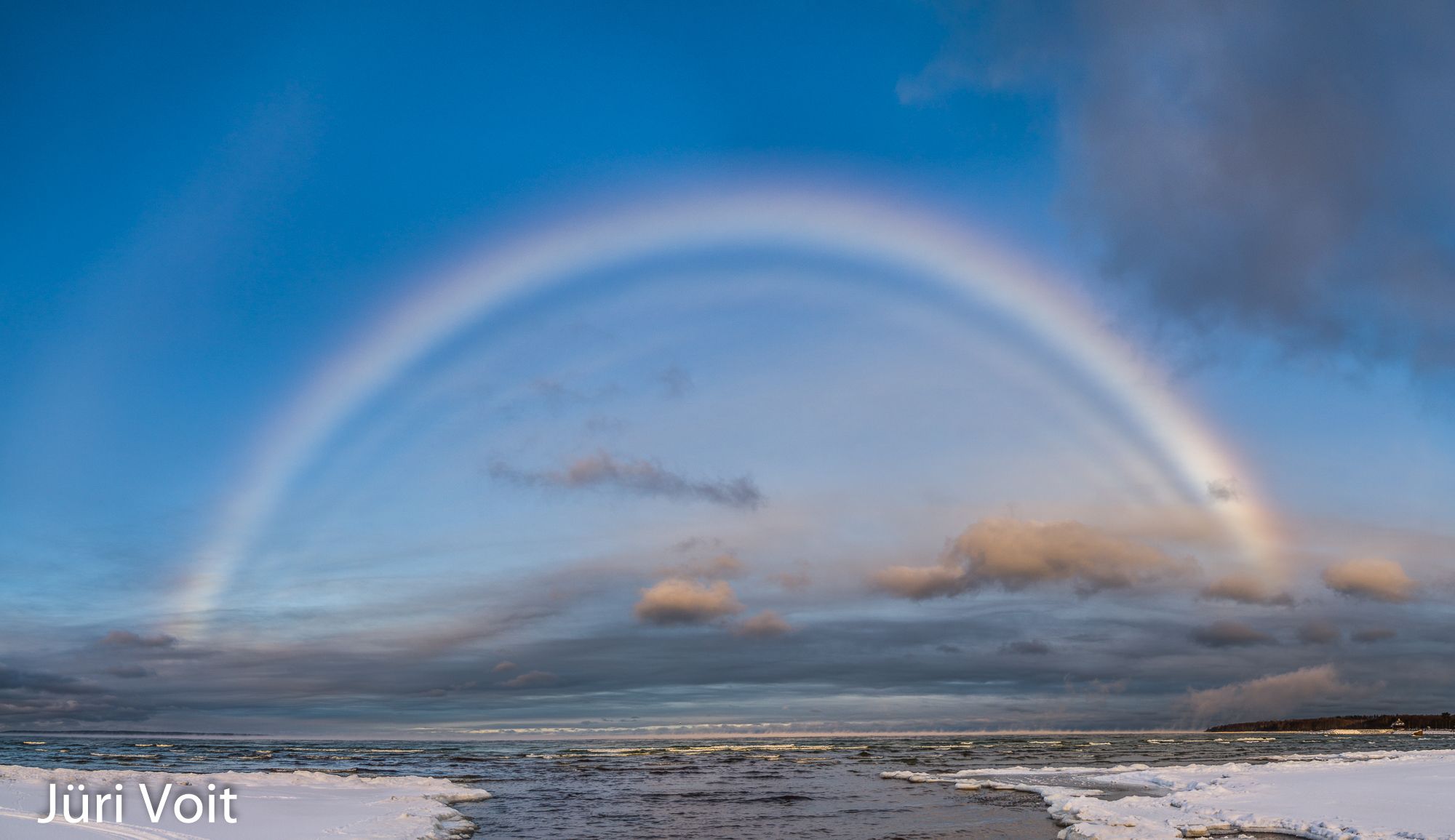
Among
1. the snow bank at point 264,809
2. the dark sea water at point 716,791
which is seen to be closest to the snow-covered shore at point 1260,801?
the dark sea water at point 716,791

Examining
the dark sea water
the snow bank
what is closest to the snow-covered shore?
the dark sea water

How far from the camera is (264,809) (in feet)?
105

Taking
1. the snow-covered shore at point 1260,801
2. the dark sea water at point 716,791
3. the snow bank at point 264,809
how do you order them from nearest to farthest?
the snow bank at point 264,809 → the snow-covered shore at point 1260,801 → the dark sea water at point 716,791

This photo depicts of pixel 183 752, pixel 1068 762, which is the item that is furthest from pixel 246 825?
pixel 183 752

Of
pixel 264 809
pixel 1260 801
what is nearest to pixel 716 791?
pixel 264 809

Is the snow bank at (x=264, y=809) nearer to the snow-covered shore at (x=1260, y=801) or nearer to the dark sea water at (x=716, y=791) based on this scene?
the dark sea water at (x=716, y=791)

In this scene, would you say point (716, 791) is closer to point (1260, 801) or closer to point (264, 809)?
point (264, 809)

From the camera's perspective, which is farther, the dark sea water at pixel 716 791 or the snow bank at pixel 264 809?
the dark sea water at pixel 716 791

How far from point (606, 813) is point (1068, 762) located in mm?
49443

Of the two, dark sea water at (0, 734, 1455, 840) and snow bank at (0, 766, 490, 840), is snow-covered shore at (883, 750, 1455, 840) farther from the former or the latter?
snow bank at (0, 766, 490, 840)

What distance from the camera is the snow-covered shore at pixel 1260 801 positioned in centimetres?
2611

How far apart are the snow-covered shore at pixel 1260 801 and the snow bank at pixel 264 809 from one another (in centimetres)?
2223

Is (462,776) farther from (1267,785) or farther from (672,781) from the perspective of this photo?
(1267,785)

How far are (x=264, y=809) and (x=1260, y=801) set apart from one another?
3667 cm
